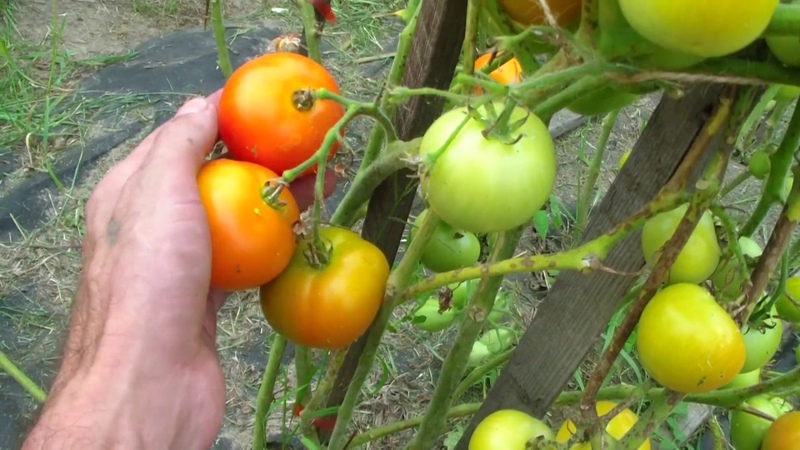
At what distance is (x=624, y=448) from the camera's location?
627 millimetres

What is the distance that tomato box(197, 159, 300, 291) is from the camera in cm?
62

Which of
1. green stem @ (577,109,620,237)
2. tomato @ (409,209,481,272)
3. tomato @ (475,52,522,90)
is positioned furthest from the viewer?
green stem @ (577,109,620,237)

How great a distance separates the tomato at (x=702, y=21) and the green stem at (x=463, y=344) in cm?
39

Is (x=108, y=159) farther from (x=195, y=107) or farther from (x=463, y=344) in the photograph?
(x=463, y=344)

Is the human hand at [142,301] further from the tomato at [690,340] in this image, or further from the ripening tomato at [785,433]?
the ripening tomato at [785,433]

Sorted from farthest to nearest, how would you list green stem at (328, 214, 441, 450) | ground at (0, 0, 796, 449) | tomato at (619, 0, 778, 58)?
1. ground at (0, 0, 796, 449)
2. green stem at (328, 214, 441, 450)
3. tomato at (619, 0, 778, 58)

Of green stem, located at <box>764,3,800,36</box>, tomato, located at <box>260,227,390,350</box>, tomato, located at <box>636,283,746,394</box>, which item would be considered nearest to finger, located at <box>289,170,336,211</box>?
tomato, located at <box>260,227,390,350</box>

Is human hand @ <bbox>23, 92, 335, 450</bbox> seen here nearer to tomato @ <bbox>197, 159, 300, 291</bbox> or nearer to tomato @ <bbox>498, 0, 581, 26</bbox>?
tomato @ <bbox>197, 159, 300, 291</bbox>

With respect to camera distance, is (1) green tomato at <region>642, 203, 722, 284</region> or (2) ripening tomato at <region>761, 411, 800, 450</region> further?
(2) ripening tomato at <region>761, 411, 800, 450</region>

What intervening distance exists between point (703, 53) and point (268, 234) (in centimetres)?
38

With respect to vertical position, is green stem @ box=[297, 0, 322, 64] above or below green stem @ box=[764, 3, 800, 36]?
below

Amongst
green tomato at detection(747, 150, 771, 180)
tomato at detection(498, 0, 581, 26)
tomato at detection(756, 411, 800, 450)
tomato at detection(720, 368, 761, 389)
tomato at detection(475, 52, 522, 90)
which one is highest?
tomato at detection(498, 0, 581, 26)

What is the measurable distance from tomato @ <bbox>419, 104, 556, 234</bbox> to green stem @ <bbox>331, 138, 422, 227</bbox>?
0.23 feet

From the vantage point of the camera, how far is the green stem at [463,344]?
77cm
